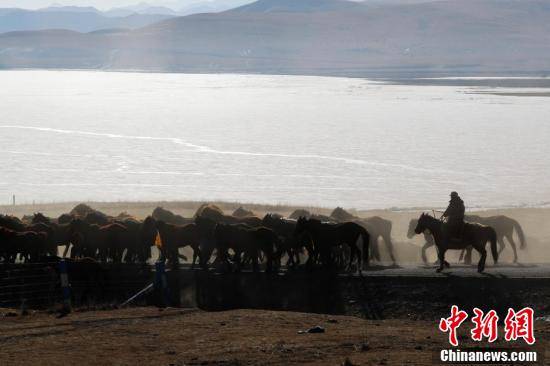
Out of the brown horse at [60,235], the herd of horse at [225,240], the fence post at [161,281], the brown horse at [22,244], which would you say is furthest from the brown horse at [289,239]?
the brown horse at [22,244]

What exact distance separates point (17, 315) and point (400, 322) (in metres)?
5.96

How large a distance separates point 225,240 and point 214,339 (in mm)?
7419

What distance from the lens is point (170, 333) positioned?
14680 millimetres

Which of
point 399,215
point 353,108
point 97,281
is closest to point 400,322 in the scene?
point 97,281

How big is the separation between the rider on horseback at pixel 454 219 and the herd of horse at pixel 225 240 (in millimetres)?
140

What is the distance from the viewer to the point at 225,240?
845 inches

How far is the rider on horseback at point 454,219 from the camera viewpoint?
20.3 metres

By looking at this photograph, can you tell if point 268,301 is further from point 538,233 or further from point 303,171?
point 303,171

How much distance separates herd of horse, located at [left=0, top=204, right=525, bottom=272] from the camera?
68.9ft

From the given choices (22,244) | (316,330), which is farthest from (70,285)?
(316,330)

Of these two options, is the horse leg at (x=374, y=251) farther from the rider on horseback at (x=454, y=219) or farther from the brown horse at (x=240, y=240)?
the rider on horseback at (x=454, y=219)

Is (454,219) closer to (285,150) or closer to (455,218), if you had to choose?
(455,218)

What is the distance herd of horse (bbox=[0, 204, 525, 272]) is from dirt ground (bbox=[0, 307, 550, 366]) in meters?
4.53

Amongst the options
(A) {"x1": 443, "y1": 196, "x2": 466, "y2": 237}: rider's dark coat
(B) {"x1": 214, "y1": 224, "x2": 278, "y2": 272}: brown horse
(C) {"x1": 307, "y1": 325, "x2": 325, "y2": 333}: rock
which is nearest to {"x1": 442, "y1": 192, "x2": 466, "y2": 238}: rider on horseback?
(A) {"x1": 443, "y1": 196, "x2": 466, "y2": 237}: rider's dark coat
